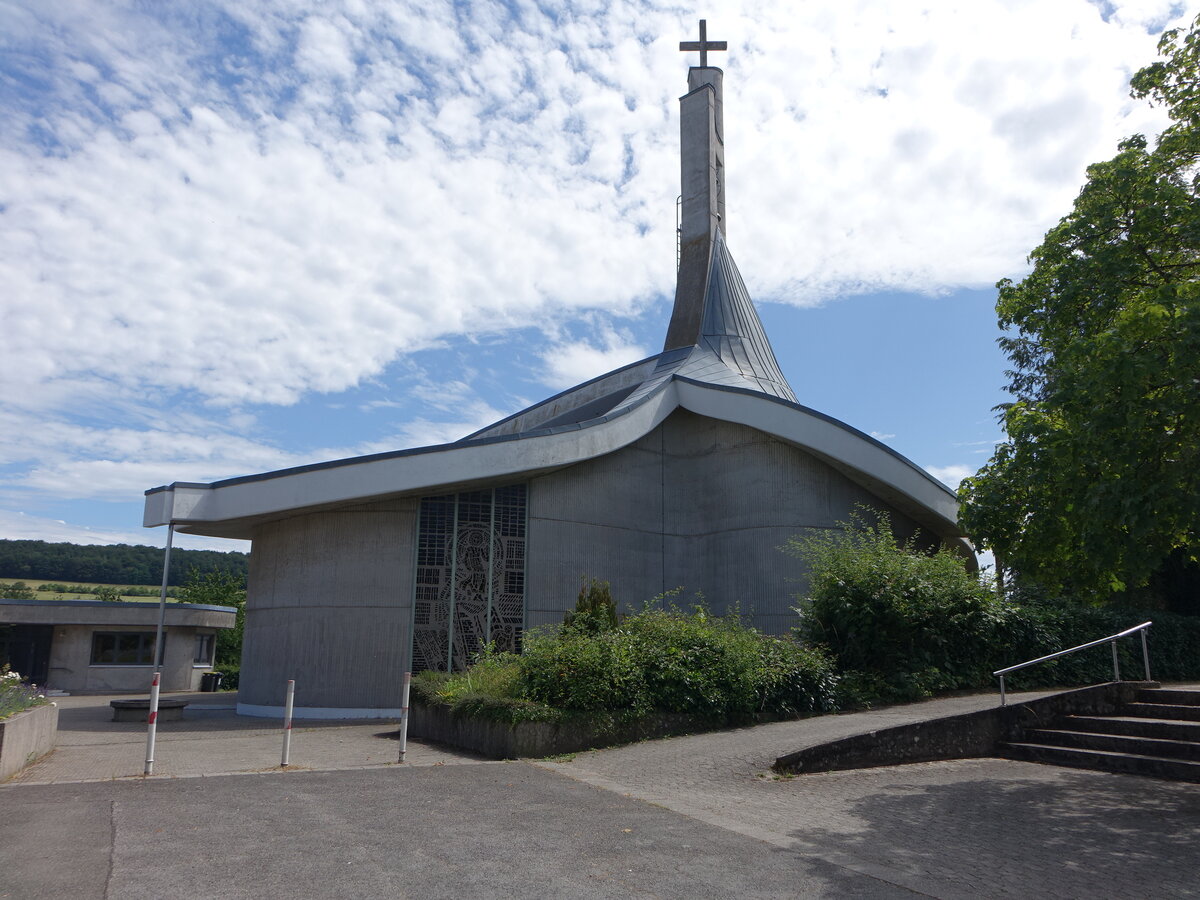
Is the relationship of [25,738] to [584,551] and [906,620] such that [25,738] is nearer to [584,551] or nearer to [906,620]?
[584,551]

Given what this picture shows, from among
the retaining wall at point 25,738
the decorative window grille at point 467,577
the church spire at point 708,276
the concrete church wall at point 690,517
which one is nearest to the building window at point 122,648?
the decorative window grille at point 467,577

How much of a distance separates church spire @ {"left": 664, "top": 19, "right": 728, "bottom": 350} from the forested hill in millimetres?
48908

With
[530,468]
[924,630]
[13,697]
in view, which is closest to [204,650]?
[530,468]

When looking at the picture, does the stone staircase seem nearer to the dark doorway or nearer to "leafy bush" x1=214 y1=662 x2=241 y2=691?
"leafy bush" x1=214 y1=662 x2=241 y2=691

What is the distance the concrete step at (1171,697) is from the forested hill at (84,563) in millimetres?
61847

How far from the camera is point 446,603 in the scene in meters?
17.2

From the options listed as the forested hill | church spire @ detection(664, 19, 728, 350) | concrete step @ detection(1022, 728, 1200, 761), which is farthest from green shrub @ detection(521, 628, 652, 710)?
the forested hill

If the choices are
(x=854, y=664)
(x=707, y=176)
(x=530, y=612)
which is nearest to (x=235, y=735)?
(x=530, y=612)

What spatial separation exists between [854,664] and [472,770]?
671 cm

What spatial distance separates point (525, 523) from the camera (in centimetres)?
1803

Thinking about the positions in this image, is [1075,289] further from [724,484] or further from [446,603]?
[446,603]

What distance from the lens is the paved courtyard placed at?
208 inches

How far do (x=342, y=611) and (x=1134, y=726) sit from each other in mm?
12708

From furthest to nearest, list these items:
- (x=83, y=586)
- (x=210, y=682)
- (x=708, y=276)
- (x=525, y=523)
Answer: (x=83, y=586) < (x=210, y=682) < (x=708, y=276) < (x=525, y=523)
